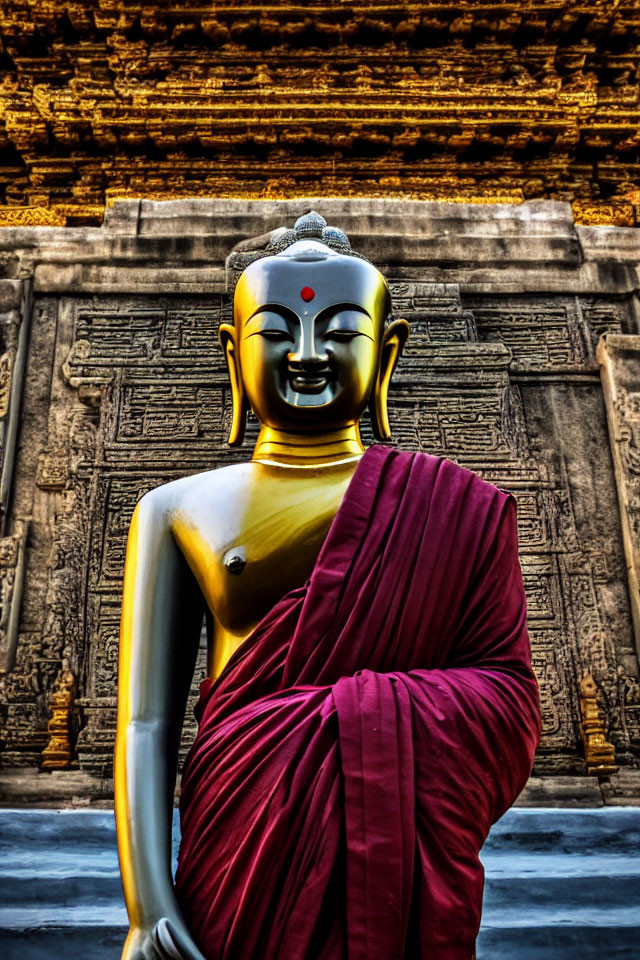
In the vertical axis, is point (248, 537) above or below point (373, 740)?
above

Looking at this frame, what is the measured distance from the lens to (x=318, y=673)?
2100 mm

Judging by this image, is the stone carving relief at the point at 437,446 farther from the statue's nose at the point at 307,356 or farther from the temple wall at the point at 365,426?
the statue's nose at the point at 307,356

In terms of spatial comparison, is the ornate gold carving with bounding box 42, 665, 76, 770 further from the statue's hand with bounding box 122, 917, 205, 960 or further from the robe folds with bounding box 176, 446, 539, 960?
the statue's hand with bounding box 122, 917, 205, 960

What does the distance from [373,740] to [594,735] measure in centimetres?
259

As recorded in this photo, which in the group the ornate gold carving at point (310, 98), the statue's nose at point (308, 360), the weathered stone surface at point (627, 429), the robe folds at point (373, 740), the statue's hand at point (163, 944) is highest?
the ornate gold carving at point (310, 98)

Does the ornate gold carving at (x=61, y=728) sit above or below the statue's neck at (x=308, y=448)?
below

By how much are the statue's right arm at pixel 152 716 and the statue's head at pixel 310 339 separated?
1.45ft

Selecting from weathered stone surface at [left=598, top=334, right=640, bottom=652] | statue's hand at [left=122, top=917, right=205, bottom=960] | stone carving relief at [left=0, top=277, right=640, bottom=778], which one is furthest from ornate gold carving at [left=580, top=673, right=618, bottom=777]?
statue's hand at [left=122, top=917, right=205, bottom=960]

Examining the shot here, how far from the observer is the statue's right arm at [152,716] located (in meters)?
1.92

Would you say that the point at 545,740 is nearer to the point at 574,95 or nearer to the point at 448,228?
the point at 448,228

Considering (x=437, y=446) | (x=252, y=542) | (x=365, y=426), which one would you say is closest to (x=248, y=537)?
(x=252, y=542)

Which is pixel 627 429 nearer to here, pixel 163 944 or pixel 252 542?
pixel 252 542

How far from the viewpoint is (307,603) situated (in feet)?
7.01

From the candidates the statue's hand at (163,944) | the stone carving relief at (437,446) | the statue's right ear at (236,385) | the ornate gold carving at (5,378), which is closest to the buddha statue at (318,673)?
the statue's hand at (163,944)
